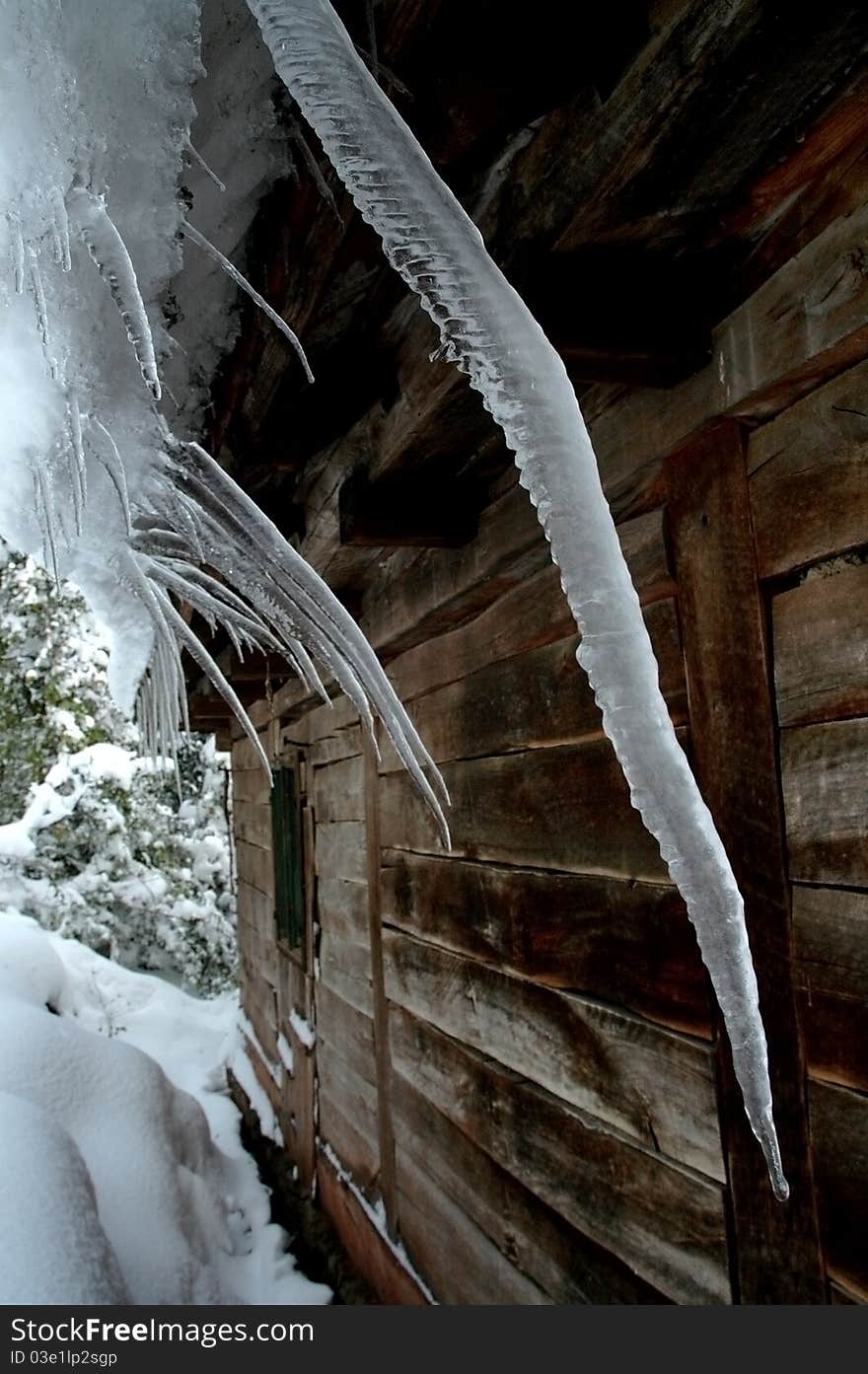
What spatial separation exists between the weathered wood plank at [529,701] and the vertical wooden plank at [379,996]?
574 millimetres

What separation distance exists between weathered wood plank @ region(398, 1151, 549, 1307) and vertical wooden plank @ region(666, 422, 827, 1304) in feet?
2.82

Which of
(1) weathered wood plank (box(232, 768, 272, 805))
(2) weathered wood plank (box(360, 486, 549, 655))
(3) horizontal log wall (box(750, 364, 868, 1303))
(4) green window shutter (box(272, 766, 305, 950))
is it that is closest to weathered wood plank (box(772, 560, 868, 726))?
(3) horizontal log wall (box(750, 364, 868, 1303))

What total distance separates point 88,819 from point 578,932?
8475mm

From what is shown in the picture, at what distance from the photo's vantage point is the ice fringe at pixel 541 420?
63 centimetres

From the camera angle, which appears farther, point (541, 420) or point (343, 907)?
point (343, 907)

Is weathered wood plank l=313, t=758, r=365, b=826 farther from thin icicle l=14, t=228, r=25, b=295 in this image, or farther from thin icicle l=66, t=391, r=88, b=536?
thin icicle l=14, t=228, r=25, b=295

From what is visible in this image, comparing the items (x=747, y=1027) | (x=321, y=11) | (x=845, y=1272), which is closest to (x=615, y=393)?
(x=321, y=11)

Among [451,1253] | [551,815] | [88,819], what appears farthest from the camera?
[88,819]

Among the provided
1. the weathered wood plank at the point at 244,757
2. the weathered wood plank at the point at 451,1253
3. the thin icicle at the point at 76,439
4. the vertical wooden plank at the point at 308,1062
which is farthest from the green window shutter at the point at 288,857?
the thin icicle at the point at 76,439

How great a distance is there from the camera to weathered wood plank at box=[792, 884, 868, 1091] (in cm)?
98

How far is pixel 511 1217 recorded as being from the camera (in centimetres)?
188

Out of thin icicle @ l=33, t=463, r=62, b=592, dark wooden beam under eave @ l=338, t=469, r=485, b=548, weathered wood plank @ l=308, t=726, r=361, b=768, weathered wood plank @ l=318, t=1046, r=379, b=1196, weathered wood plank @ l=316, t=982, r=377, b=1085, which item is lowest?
weathered wood plank @ l=318, t=1046, r=379, b=1196

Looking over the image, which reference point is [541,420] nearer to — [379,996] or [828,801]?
[828,801]

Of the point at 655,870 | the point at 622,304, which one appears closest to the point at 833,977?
the point at 655,870
